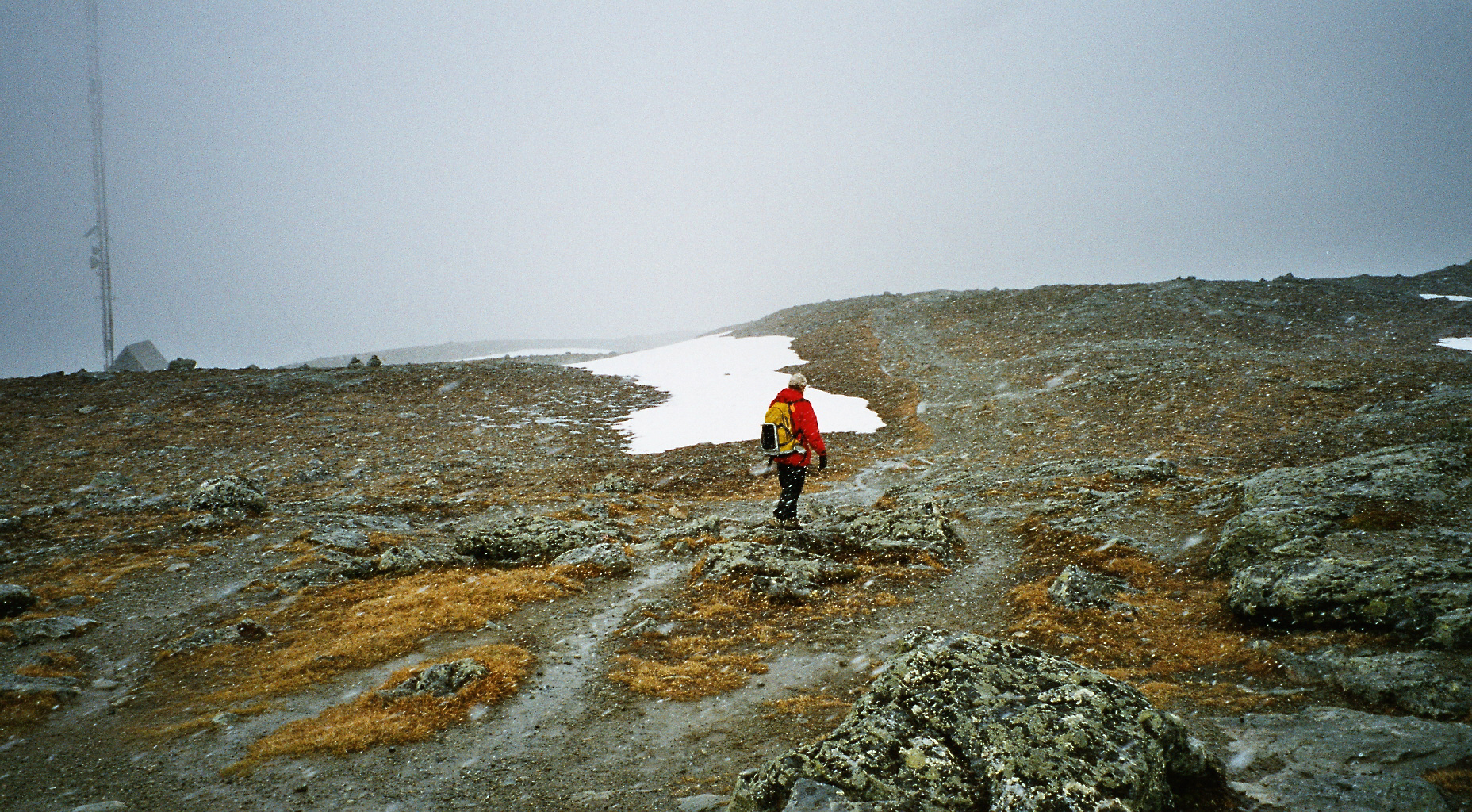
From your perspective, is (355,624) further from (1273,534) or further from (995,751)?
(1273,534)

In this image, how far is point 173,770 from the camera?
6609mm

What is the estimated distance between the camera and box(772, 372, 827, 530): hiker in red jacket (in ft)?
42.7

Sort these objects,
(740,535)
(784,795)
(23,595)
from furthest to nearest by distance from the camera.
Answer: (740,535) < (23,595) < (784,795)

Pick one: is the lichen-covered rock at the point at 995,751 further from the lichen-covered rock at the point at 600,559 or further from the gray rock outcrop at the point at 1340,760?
the lichen-covered rock at the point at 600,559

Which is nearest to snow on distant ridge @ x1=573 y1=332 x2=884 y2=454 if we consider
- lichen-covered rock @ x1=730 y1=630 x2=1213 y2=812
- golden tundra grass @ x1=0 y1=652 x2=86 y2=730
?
golden tundra grass @ x1=0 y1=652 x2=86 y2=730

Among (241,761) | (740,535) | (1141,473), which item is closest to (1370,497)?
(1141,473)

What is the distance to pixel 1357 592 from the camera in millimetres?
7246

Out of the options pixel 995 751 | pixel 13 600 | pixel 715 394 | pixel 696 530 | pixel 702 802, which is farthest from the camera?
pixel 715 394

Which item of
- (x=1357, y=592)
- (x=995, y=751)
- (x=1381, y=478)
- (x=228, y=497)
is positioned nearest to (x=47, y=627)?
(x=228, y=497)

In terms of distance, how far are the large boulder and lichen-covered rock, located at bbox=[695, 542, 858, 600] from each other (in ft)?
19.3

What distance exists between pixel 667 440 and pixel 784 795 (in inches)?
834

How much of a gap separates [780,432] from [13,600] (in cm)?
1395

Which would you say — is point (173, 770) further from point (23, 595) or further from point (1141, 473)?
point (1141, 473)

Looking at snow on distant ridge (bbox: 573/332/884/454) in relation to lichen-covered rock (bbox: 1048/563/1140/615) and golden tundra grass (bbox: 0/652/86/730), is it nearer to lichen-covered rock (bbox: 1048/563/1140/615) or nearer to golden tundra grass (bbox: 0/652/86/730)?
lichen-covered rock (bbox: 1048/563/1140/615)
